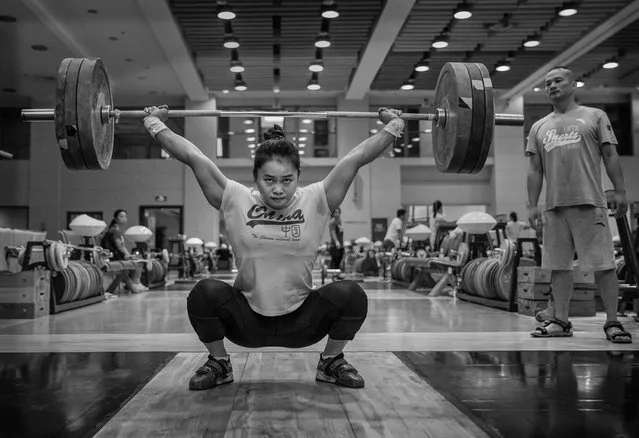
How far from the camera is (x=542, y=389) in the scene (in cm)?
186

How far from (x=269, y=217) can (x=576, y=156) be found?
1784 mm

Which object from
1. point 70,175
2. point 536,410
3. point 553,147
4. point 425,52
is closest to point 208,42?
point 425,52

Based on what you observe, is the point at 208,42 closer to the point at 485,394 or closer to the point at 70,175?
the point at 70,175

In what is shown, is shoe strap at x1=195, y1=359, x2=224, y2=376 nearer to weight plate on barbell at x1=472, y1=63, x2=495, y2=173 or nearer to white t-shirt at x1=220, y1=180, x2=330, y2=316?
white t-shirt at x1=220, y1=180, x2=330, y2=316

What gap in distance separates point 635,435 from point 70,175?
15460mm

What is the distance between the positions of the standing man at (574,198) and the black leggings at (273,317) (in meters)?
1.51

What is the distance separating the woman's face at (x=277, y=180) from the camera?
187 cm

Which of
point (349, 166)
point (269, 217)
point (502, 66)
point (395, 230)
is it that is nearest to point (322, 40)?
point (395, 230)

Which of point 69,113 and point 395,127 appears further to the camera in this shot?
point 69,113

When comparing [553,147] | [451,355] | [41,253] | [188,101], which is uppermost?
[188,101]

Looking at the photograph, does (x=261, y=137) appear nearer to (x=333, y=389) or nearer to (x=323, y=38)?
(x=323, y=38)

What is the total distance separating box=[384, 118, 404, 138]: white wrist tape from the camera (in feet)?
6.89

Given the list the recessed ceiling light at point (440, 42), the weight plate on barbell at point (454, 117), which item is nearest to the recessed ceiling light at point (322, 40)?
the recessed ceiling light at point (440, 42)

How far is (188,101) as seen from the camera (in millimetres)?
14789
